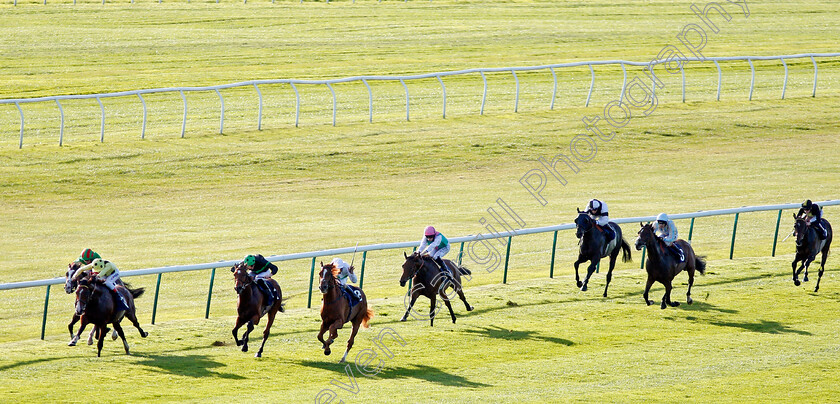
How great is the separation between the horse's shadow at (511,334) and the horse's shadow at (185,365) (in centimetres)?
340

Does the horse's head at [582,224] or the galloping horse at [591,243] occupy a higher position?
the horse's head at [582,224]

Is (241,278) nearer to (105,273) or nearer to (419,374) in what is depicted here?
(105,273)

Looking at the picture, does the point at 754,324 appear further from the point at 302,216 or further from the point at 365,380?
the point at 302,216

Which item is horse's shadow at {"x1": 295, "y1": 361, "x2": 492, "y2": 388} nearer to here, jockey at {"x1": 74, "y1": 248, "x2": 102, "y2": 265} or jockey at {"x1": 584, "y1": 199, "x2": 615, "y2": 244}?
jockey at {"x1": 74, "y1": 248, "x2": 102, "y2": 265}

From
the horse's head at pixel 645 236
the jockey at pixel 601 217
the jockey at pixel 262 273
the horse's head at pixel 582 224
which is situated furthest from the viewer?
the jockey at pixel 601 217

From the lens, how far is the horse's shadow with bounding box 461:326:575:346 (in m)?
13.6

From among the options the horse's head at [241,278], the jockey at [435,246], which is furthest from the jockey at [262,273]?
the jockey at [435,246]

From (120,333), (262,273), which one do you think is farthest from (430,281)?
(120,333)

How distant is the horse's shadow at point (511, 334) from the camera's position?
13.6 meters

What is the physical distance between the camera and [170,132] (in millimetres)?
27234

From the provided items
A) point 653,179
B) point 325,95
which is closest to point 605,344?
point 653,179

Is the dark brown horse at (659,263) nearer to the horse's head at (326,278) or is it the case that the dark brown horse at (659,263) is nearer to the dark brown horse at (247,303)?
the horse's head at (326,278)

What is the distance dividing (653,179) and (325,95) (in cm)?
1152

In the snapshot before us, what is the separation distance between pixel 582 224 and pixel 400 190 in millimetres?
9721
